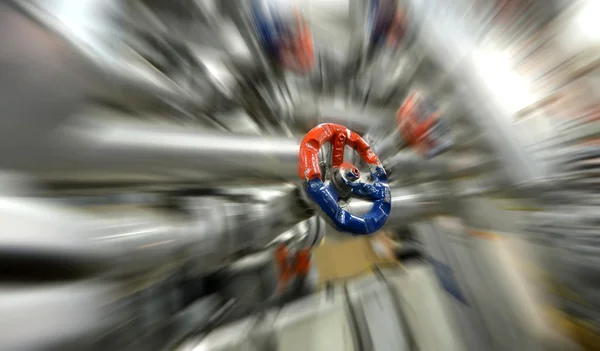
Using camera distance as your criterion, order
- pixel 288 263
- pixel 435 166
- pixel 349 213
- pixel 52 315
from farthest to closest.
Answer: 1. pixel 435 166
2. pixel 288 263
3. pixel 349 213
4. pixel 52 315

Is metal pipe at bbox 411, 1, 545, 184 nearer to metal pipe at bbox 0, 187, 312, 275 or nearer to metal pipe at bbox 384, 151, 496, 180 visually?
metal pipe at bbox 384, 151, 496, 180

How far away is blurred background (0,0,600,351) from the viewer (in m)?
0.16

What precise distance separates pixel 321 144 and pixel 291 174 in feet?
0.18

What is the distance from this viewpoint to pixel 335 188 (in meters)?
0.33

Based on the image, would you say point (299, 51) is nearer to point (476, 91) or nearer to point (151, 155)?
point (151, 155)

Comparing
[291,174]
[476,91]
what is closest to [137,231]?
[291,174]

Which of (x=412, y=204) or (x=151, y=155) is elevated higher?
(x=151, y=155)

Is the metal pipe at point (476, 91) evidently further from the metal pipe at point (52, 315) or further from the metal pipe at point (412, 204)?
the metal pipe at point (52, 315)

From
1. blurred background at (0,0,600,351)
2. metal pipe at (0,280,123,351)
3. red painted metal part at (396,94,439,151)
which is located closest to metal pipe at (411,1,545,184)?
blurred background at (0,0,600,351)

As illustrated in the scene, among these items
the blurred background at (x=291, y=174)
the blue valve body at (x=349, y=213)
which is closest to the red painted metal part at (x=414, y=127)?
the blurred background at (x=291, y=174)

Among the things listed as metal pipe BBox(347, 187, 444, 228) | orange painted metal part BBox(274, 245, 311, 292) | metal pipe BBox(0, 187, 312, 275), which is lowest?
orange painted metal part BBox(274, 245, 311, 292)

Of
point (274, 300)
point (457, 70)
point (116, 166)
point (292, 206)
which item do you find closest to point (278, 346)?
point (274, 300)

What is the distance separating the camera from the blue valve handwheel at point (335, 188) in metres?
0.29

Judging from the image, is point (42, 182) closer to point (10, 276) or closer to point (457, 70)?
point (10, 276)
